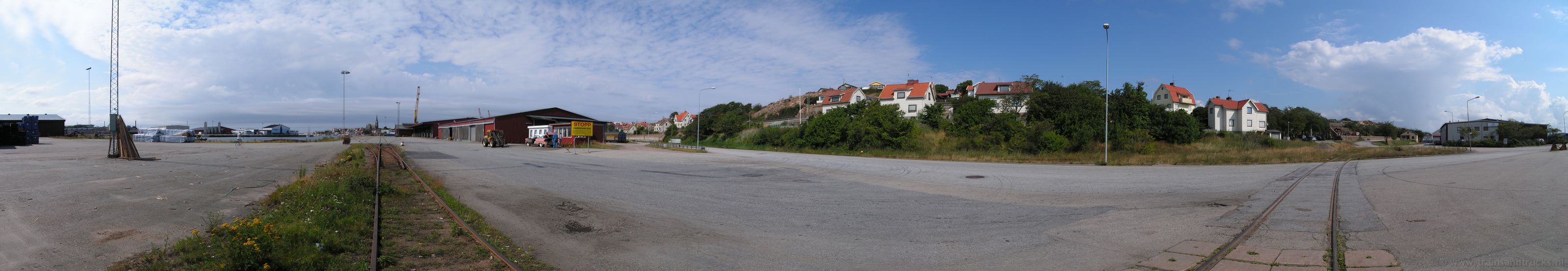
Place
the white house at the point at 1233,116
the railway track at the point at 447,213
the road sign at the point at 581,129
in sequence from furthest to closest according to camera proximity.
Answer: the white house at the point at 1233,116 < the road sign at the point at 581,129 < the railway track at the point at 447,213

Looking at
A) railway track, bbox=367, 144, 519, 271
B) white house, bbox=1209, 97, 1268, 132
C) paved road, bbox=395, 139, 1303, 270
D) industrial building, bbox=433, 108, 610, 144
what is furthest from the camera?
white house, bbox=1209, 97, 1268, 132

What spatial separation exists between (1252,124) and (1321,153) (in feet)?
161

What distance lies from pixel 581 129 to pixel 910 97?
38.6 metres

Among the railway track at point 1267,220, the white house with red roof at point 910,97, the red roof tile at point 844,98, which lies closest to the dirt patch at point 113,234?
the railway track at point 1267,220

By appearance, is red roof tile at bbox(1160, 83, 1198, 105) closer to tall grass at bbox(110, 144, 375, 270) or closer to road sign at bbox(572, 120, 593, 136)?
road sign at bbox(572, 120, 593, 136)

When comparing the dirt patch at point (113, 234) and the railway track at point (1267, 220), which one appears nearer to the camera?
the railway track at point (1267, 220)

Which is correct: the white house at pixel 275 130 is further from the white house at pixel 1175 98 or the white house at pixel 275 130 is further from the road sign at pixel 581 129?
the white house at pixel 1175 98

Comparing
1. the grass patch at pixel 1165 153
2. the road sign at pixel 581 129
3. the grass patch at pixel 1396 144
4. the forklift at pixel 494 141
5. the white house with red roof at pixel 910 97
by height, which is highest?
the white house with red roof at pixel 910 97

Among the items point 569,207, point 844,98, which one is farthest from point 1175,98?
point 569,207

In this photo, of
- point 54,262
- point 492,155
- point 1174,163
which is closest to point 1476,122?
point 1174,163

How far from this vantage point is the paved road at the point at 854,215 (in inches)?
224

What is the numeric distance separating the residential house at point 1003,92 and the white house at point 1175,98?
55.8 ft

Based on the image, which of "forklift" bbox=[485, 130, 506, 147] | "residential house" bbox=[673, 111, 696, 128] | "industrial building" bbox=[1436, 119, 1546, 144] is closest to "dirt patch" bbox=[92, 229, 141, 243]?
"forklift" bbox=[485, 130, 506, 147]

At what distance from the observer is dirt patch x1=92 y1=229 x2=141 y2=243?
589 cm
